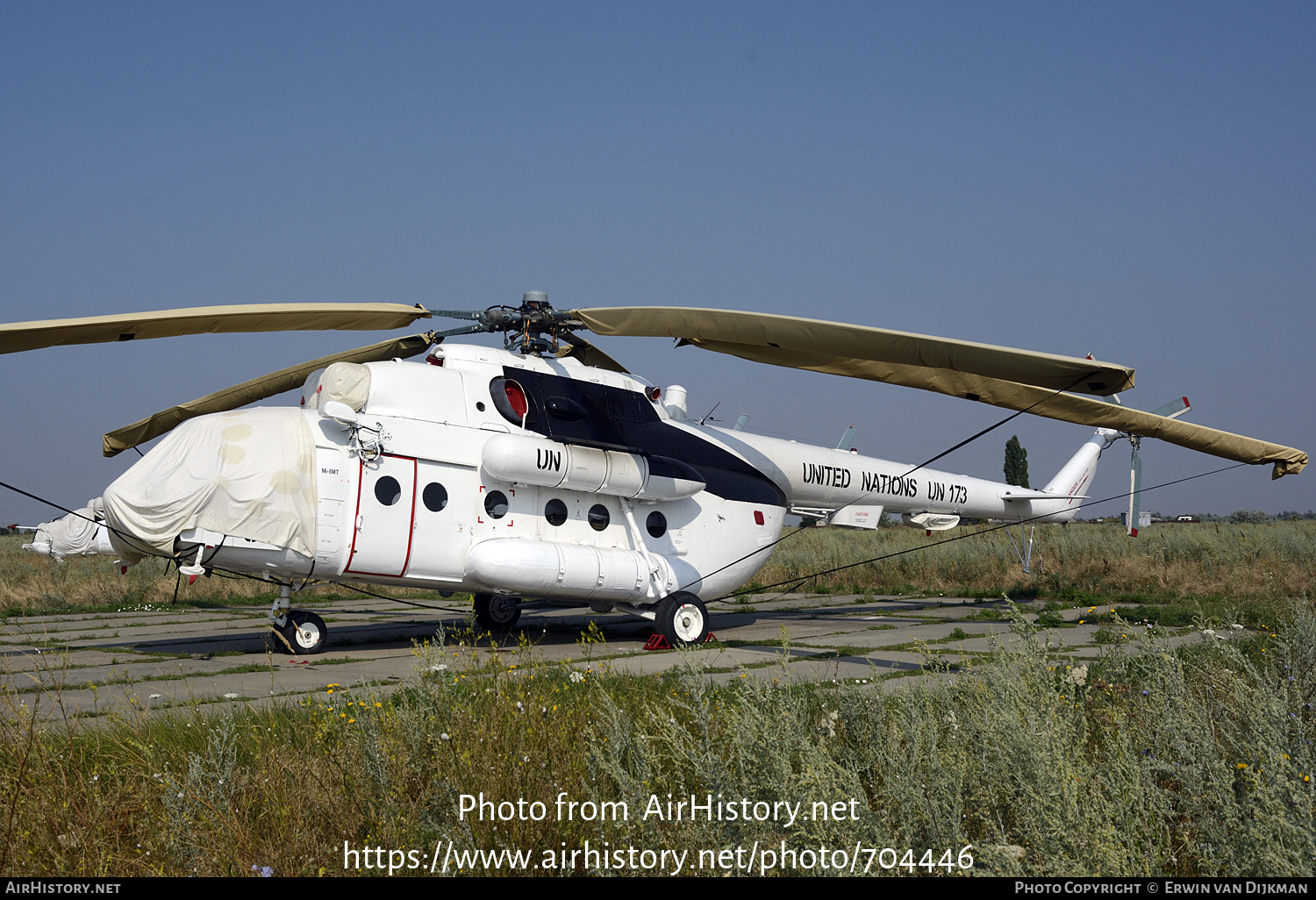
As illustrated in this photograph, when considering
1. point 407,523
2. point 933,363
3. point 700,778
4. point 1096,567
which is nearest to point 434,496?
point 407,523

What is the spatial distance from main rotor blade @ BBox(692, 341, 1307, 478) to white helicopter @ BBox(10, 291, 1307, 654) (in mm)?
34

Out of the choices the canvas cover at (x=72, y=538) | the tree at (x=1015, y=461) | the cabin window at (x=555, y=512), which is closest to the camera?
the cabin window at (x=555, y=512)

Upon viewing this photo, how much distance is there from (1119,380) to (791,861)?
267 inches

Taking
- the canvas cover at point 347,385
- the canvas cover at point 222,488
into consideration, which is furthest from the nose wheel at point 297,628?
the canvas cover at point 347,385

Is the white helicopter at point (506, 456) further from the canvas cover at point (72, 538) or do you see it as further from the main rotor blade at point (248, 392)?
the canvas cover at point (72, 538)

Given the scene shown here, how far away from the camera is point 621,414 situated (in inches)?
488

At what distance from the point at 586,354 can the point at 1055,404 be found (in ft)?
22.4

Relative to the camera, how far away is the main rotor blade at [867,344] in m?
8.84

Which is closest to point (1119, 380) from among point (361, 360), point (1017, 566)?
point (361, 360)

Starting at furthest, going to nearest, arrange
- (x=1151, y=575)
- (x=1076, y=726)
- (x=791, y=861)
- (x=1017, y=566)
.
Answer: (x=1017, y=566) → (x=1151, y=575) → (x=1076, y=726) → (x=791, y=861)

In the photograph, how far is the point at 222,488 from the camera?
9.83 m

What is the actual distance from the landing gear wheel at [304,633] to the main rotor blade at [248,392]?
10.8 ft

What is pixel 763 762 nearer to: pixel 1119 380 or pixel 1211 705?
pixel 1211 705

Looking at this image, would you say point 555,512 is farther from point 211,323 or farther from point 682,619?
point 211,323
